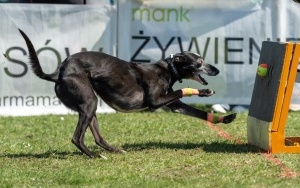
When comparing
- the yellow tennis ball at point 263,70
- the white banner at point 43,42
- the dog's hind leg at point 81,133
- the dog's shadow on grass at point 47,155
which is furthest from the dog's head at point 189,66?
the white banner at point 43,42

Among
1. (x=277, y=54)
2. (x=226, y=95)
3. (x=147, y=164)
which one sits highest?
(x=277, y=54)

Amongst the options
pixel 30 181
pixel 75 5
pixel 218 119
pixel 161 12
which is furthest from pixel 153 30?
pixel 30 181

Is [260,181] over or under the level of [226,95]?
over

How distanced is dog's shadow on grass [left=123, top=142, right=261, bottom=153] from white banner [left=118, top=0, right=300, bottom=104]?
358cm

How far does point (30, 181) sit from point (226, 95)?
20.3 feet

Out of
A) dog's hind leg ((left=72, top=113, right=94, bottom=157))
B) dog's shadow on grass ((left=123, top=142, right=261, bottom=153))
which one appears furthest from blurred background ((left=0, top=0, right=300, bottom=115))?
dog's hind leg ((left=72, top=113, right=94, bottom=157))

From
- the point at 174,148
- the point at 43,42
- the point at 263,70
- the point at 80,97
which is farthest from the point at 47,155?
the point at 43,42

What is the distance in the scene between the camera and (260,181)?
6.75m

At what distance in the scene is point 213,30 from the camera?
12.6 metres

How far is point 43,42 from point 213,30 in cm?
250

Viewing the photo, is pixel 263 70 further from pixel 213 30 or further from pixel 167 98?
pixel 213 30

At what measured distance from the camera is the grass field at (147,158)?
6.88 m

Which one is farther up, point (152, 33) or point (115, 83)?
point (115, 83)

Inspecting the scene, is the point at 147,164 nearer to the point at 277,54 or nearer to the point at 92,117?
the point at 92,117
